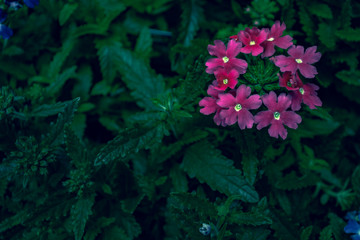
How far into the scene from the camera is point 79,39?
150 inches

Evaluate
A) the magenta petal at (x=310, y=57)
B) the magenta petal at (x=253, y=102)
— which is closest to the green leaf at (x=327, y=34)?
the magenta petal at (x=310, y=57)

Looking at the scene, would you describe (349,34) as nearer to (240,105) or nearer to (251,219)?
(240,105)

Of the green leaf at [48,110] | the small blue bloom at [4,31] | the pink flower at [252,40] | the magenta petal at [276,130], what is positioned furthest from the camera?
the small blue bloom at [4,31]

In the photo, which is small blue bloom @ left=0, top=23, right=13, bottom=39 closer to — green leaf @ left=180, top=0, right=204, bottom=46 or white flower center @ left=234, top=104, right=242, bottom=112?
green leaf @ left=180, top=0, right=204, bottom=46

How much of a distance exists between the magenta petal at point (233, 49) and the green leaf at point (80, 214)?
1558 mm

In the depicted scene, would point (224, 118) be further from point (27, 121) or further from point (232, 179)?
point (27, 121)

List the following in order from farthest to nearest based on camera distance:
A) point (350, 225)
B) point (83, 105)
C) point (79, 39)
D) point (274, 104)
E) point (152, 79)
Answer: point (79, 39), point (83, 105), point (152, 79), point (350, 225), point (274, 104)

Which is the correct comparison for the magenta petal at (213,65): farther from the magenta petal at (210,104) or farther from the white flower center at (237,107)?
the white flower center at (237,107)

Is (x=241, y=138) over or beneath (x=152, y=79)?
beneath

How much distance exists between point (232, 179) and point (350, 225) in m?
1.08

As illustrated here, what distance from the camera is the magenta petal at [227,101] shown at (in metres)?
2.35

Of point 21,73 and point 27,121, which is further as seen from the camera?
point 21,73

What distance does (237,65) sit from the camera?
238 centimetres

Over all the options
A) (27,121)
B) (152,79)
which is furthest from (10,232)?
(152,79)
